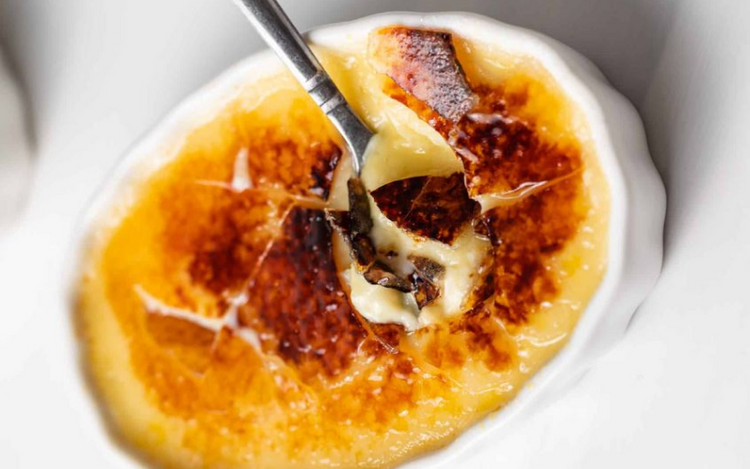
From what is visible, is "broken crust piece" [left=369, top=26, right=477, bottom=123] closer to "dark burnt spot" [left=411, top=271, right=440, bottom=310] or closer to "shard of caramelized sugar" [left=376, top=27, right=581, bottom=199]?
"shard of caramelized sugar" [left=376, top=27, right=581, bottom=199]

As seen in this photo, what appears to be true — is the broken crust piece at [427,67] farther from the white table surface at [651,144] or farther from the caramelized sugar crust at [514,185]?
the white table surface at [651,144]

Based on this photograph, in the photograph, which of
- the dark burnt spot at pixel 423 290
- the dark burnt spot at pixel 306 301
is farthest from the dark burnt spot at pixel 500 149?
the dark burnt spot at pixel 306 301

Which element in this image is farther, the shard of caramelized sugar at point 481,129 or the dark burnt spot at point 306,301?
the dark burnt spot at point 306,301

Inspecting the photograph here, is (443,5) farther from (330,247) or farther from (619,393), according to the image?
(619,393)

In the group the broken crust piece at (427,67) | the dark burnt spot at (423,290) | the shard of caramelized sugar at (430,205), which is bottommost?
the dark burnt spot at (423,290)

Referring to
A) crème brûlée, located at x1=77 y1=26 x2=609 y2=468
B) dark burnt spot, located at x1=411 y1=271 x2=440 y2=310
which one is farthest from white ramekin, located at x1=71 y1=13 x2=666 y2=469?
dark burnt spot, located at x1=411 y1=271 x2=440 y2=310

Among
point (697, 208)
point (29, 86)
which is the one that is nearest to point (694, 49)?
point (697, 208)
